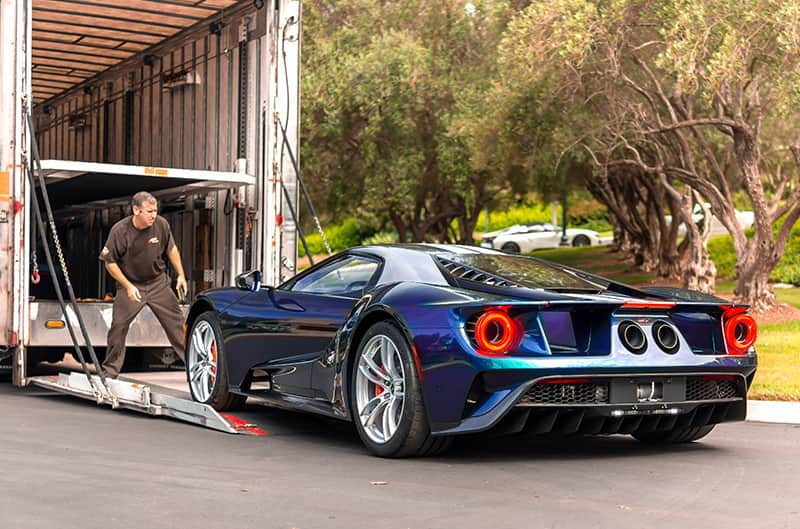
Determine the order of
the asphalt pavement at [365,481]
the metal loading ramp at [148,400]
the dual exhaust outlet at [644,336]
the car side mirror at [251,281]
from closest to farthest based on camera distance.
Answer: the asphalt pavement at [365,481], the dual exhaust outlet at [644,336], the metal loading ramp at [148,400], the car side mirror at [251,281]

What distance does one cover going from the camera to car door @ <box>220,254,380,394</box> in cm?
813

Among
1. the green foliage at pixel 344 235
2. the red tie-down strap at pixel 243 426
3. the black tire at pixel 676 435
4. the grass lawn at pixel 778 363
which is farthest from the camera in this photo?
the green foliage at pixel 344 235

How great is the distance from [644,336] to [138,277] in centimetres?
528

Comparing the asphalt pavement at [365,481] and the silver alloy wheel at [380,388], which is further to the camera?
the silver alloy wheel at [380,388]

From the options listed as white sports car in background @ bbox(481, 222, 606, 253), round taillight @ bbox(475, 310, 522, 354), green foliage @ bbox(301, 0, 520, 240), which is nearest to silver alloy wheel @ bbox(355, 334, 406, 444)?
round taillight @ bbox(475, 310, 522, 354)

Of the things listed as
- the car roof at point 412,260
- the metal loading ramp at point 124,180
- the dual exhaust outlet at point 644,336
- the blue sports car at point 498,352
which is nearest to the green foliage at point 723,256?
the metal loading ramp at point 124,180

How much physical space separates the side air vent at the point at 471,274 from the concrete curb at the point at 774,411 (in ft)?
11.6

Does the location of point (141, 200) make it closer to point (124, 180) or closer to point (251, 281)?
point (251, 281)

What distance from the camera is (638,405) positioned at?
709 cm

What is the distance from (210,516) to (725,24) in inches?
611

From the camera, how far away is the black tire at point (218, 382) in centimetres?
927

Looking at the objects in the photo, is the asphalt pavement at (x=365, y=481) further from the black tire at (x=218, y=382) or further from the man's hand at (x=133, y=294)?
the man's hand at (x=133, y=294)

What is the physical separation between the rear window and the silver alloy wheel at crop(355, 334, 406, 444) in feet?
2.72

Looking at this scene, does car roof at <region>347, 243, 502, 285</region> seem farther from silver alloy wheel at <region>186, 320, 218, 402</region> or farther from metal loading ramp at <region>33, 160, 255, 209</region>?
metal loading ramp at <region>33, 160, 255, 209</region>
